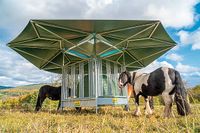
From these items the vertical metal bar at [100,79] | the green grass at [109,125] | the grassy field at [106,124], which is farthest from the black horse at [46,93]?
the green grass at [109,125]

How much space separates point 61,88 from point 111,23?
6506mm

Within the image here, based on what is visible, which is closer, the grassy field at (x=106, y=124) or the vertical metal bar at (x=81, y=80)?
the grassy field at (x=106, y=124)

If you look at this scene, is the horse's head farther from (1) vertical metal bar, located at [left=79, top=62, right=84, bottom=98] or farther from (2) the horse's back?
(1) vertical metal bar, located at [left=79, top=62, right=84, bottom=98]

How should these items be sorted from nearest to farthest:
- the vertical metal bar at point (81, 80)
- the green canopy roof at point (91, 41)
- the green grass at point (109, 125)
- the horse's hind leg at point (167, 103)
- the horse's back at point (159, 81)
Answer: the green grass at point (109, 125), the horse's hind leg at point (167, 103), the horse's back at point (159, 81), the green canopy roof at point (91, 41), the vertical metal bar at point (81, 80)

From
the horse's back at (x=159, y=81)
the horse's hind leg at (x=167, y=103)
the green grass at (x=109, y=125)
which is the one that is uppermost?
the horse's back at (x=159, y=81)

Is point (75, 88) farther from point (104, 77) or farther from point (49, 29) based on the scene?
point (49, 29)

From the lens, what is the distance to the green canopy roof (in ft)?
35.0

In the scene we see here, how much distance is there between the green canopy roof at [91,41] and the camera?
10680mm

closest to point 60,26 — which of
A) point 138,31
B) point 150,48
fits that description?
point 138,31

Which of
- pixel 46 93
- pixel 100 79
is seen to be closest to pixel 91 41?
pixel 100 79

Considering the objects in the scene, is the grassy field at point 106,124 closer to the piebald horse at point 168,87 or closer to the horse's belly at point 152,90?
the piebald horse at point 168,87

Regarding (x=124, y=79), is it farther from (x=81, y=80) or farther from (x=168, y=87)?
(x=81, y=80)

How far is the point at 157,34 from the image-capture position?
40.0 ft

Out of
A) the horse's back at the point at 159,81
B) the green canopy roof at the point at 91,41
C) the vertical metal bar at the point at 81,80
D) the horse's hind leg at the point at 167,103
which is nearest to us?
the horse's hind leg at the point at 167,103
